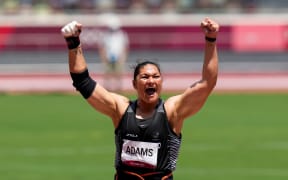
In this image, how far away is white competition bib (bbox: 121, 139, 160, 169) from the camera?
7691 mm

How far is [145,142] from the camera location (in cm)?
772

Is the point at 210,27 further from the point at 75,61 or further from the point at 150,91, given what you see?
the point at 75,61

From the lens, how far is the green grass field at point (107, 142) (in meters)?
14.6

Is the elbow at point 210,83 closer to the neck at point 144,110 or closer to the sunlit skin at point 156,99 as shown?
the sunlit skin at point 156,99

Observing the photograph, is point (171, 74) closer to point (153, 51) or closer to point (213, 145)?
point (153, 51)

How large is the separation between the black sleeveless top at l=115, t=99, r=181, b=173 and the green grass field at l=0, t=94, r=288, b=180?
20.4 ft

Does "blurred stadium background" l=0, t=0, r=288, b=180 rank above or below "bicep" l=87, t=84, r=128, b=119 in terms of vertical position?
below

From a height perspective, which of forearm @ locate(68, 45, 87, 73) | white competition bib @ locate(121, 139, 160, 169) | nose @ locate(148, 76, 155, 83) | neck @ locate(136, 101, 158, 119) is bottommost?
white competition bib @ locate(121, 139, 160, 169)

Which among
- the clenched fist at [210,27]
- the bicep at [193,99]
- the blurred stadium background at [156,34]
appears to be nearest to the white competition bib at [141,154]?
the bicep at [193,99]

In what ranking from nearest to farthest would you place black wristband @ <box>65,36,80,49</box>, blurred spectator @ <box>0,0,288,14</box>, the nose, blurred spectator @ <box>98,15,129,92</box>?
the nose → black wristband @ <box>65,36,80,49</box> → blurred spectator @ <box>98,15,129,92</box> → blurred spectator @ <box>0,0,288,14</box>

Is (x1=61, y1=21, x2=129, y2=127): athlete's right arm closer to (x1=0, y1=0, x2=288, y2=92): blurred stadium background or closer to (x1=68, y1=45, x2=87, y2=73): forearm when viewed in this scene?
(x1=68, y1=45, x2=87, y2=73): forearm

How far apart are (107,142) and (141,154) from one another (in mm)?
10443

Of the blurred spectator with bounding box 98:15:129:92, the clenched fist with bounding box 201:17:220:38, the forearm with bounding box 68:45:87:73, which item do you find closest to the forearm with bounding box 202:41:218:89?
the clenched fist with bounding box 201:17:220:38

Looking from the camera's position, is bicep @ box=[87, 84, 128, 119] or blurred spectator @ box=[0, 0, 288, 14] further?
blurred spectator @ box=[0, 0, 288, 14]
